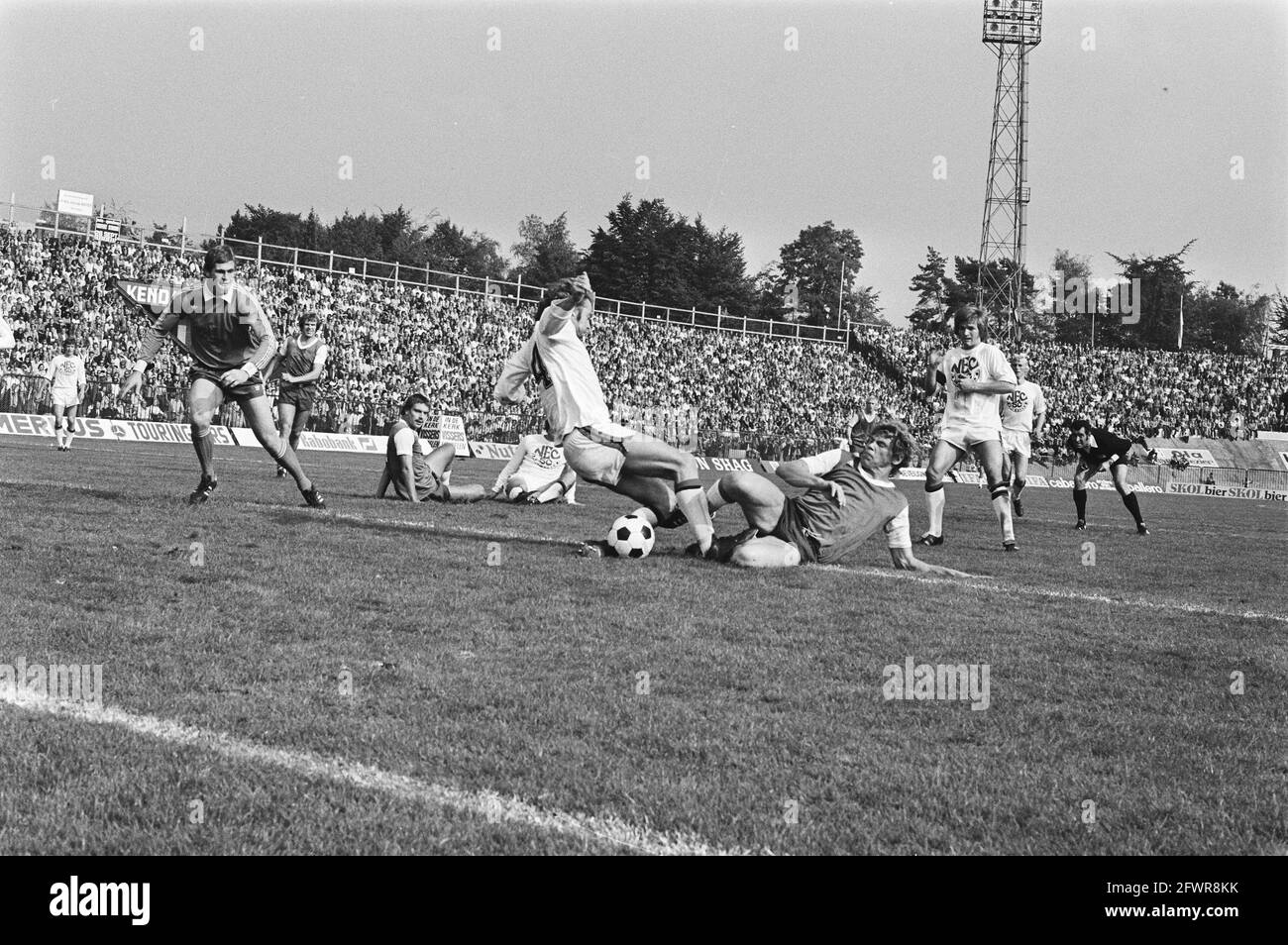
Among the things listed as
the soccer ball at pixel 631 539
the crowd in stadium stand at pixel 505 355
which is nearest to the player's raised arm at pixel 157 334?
the soccer ball at pixel 631 539

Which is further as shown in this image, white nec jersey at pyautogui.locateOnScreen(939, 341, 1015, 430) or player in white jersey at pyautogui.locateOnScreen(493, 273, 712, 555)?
white nec jersey at pyautogui.locateOnScreen(939, 341, 1015, 430)

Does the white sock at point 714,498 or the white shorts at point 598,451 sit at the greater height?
the white shorts at point 598,451

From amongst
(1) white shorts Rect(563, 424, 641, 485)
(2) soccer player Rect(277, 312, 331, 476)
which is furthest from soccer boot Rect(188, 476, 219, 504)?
(2) soccer player Rect(277, 312, 331, 476)

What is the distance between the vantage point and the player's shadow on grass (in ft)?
31.0

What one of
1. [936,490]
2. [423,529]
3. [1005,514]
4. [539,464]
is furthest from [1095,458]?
[423,529]

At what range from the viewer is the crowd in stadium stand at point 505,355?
3189 centimetres

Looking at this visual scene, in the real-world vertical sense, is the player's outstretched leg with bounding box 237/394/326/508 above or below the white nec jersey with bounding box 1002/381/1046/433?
below

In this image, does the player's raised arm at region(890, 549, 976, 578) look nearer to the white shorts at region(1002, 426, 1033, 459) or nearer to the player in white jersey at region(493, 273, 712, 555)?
the player in white jersey at region(493, 273, 712, 555)

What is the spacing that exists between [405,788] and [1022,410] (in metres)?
16.0

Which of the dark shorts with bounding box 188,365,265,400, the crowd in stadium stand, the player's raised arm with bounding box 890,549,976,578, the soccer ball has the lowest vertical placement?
the player's raised arm with bounding box 890,549,976,578

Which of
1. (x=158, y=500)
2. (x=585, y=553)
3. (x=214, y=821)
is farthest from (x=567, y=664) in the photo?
(x=158, y=500)

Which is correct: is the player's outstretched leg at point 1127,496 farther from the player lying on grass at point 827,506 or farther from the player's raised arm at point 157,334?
the player's raised arm at point 157,334

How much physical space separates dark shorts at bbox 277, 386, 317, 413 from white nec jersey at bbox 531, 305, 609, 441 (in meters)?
9.05
